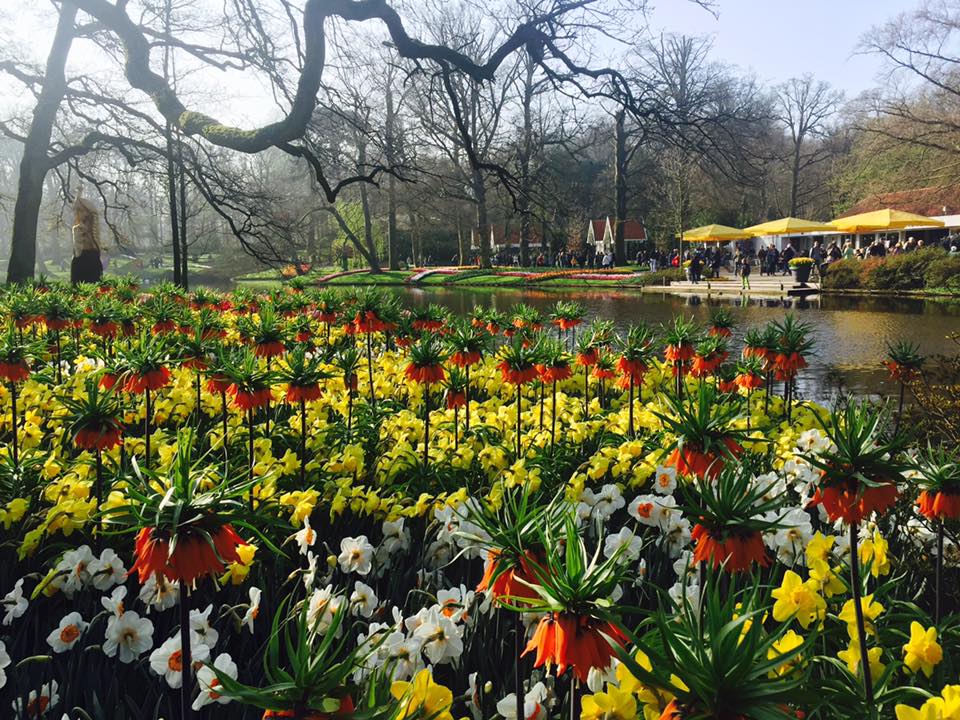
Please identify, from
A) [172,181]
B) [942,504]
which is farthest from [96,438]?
[172,181]

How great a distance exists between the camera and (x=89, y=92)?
17219mm

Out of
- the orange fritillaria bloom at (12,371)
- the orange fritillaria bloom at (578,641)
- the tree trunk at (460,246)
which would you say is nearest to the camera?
the orange fritillaria bloom at (578,641)

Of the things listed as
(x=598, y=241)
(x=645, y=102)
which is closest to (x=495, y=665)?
(x=645, y=102)

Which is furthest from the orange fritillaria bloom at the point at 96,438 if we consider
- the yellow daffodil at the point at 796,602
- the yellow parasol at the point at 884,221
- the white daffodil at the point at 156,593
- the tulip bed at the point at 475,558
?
the yellow parasol at the point at 884,221

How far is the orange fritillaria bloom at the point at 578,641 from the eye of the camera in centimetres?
Result: 122

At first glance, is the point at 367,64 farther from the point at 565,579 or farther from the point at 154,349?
the point at 565,579

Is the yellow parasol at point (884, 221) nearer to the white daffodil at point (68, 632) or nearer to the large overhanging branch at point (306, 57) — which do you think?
the large overhanging branch at point (306, 57)

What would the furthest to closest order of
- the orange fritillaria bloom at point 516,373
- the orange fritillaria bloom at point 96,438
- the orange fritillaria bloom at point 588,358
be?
the orange fritillaria bloom at point 588,358, the orange fritillaria bloom at point 516,373, the orange fritillaria bloom at point 96,438

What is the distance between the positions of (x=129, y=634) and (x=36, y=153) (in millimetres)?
17703

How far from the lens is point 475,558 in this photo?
3189 mm

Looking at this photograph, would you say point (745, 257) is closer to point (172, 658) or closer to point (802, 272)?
point (802, 272)

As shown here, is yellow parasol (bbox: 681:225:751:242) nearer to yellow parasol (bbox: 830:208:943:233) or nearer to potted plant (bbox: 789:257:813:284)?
yellow parasol (bbox: 830:208:943:233)

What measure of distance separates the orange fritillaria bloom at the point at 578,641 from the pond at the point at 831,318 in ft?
16.5

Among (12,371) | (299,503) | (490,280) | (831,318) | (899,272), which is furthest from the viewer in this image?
(490,280)
